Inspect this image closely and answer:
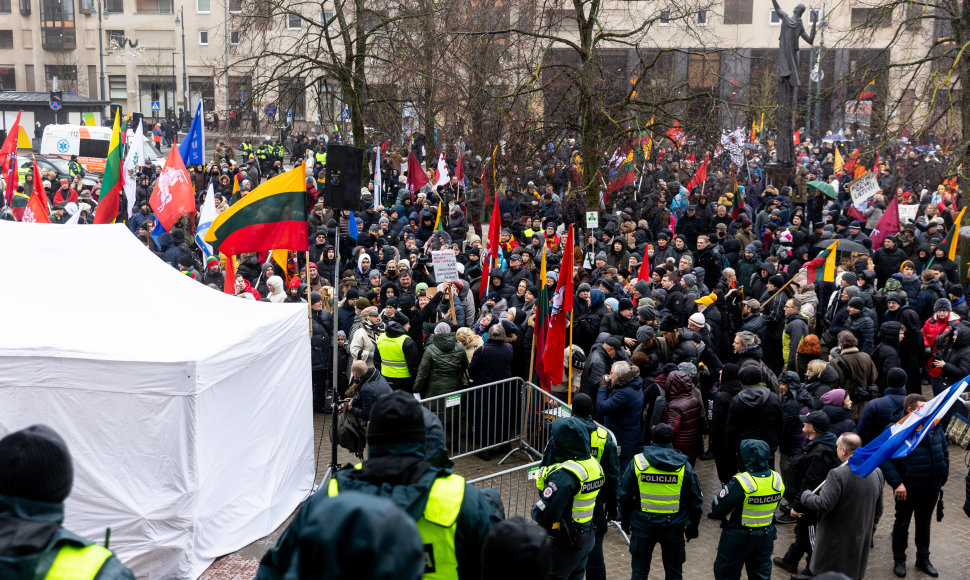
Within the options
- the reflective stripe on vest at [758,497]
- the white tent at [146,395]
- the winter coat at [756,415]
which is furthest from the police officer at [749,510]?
the white tent at [146,395]

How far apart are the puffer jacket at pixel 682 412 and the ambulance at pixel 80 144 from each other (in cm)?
2331

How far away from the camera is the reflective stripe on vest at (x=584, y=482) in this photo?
6.00m

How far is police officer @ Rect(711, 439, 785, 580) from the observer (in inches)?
250

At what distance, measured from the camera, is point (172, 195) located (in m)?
13.7

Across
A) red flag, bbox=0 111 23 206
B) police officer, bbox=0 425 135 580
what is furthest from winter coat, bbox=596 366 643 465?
red flag, bbox=0 111 23 206

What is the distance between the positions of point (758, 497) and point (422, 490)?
11.7ft

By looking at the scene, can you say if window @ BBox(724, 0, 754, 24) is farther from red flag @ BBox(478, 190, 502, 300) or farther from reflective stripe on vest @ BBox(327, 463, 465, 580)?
reflective stripe on vest @ BBox(327, 463, 465, 580)

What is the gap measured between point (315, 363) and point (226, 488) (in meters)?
3.89

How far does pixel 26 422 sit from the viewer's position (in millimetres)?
6902

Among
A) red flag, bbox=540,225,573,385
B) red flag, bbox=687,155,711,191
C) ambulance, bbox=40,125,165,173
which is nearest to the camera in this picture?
red flag, bbox=540,225,573,385

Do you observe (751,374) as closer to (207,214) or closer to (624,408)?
(624,408)

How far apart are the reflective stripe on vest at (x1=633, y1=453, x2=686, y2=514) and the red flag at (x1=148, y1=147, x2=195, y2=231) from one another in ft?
30.5

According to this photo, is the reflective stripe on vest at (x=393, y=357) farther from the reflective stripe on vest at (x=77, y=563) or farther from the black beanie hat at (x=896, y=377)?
the reflective stripe on vest at (x=77, y=563)

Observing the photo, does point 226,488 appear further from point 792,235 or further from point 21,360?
point 792,235
